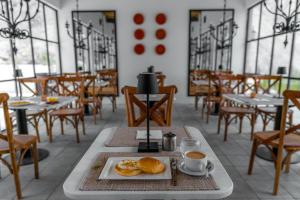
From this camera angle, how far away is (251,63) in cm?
650

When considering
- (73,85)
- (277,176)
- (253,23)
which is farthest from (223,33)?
(277,176)

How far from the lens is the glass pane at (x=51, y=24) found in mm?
6134

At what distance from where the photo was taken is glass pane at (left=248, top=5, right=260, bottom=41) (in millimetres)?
6033

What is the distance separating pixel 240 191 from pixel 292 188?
22.0 inches

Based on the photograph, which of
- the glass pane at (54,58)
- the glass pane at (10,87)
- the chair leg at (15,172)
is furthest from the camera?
the glass pane at (54,58)

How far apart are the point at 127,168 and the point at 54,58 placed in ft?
21.1

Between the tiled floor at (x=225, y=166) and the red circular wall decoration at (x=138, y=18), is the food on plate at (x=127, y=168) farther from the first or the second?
the red circular wall decoration at (x=138, y=18)

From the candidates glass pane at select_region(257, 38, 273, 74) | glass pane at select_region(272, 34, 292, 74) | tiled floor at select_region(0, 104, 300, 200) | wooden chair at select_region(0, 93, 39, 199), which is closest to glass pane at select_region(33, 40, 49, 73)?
tiled floor at select_region(0, 104, 300, 200)

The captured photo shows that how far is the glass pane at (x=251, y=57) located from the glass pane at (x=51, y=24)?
18.7ft

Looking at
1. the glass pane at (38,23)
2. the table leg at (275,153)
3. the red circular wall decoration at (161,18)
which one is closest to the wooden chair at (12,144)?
the table leg at (275,153)

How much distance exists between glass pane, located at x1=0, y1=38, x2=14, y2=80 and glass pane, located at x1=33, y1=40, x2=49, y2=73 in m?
0.80

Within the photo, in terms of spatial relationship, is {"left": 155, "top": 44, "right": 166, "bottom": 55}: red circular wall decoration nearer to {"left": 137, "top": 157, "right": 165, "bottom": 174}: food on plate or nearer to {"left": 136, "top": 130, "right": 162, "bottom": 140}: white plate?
{"left": 136, "top": 130, "right": 162, "bottom": 140}: white plate

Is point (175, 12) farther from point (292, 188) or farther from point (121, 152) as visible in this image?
point (121, 152)

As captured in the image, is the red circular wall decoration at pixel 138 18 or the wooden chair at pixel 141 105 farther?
the red circular wall decoration at pixel 138 18
